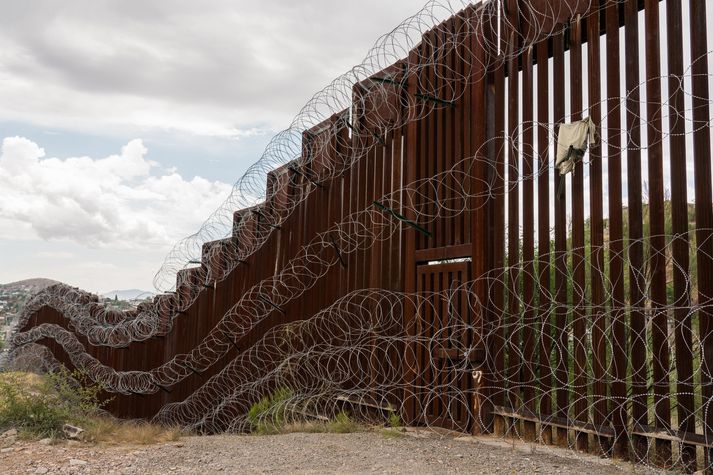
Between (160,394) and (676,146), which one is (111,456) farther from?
(160,394)

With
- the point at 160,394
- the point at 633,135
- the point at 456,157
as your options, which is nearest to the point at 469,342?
the point at 456,157

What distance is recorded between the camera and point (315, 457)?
17.7ft

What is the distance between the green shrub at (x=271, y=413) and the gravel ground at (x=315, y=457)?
864mm

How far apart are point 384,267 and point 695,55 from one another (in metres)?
4.11

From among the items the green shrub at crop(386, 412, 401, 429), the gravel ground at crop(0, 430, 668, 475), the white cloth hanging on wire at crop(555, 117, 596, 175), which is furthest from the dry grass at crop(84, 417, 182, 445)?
the white cloth hanging on wire at crop(555, 117, 596, 175)

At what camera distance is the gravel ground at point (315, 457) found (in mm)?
4926

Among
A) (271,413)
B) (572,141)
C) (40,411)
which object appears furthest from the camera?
(271,413)

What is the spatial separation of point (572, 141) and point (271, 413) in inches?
200

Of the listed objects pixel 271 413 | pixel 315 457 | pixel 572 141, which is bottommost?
pixel 271 413

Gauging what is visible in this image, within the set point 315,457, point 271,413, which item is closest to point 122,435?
point 271,413

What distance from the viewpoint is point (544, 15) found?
6.21 metres

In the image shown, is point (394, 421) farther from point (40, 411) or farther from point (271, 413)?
point (40, 411)

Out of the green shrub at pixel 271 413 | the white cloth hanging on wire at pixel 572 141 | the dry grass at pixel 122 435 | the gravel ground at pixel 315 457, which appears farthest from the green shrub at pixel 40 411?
the white cloth hanging on wire at pixel 572 141

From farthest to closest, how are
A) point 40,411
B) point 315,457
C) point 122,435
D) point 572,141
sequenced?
point 40,411 < point 122,435 < point 572,141 < point 315,457
